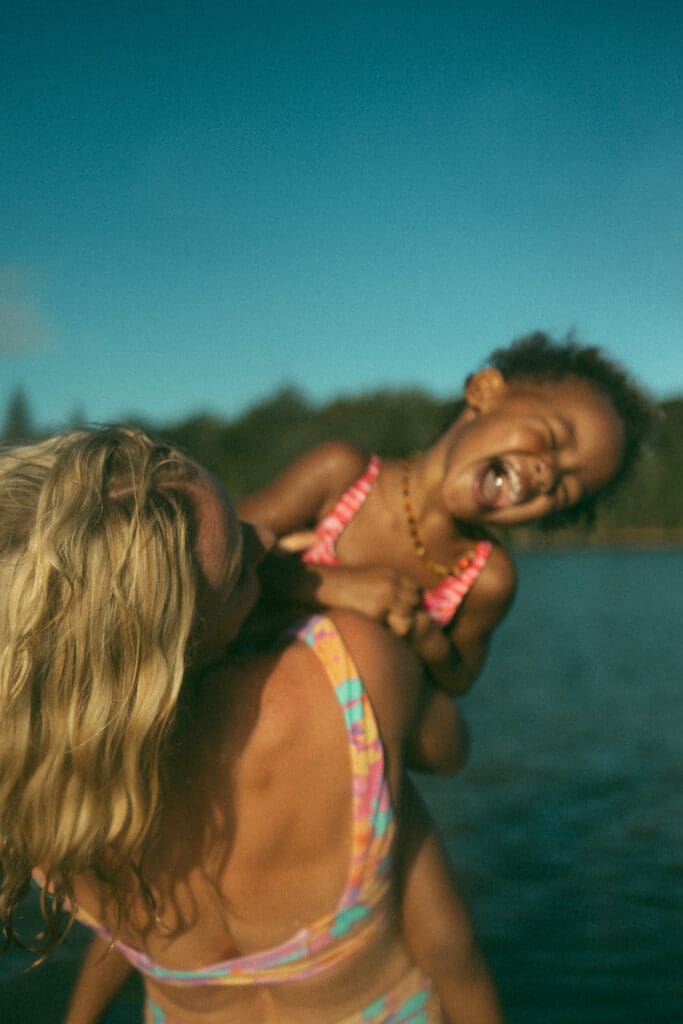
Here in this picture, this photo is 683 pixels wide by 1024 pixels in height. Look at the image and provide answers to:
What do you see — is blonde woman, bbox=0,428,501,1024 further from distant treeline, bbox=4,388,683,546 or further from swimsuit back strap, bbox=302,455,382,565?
distant treeline, bbox=4,388,683,546

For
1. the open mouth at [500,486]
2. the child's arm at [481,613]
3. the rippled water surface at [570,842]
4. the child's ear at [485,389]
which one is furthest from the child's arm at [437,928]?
the rippled water surface at [570,842]

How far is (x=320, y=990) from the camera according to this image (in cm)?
152

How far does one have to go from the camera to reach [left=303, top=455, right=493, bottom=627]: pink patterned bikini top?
79.8 inches

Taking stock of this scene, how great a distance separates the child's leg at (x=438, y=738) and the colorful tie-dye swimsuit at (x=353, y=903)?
215mm

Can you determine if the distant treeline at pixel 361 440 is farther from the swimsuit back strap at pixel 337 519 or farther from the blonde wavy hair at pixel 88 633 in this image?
the blonde wavy hair at pixel 88 633

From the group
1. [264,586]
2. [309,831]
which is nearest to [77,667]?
[309,831]

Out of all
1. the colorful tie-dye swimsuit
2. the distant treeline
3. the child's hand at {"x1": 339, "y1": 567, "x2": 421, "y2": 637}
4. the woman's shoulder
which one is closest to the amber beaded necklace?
the woman's shoulder

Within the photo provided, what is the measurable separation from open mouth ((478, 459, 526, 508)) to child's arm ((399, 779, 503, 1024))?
1.95 feet

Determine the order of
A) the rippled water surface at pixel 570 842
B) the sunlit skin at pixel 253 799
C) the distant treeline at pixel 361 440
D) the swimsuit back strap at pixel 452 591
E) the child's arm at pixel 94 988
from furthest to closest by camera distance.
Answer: the distant treeline at pixel 361 440 → the rippled water surface at pixel 570 842 → the swimsuit back strap at pixel 452 591 → the child's arm at pixel 94 988 → the sunlit skin at pixel 253 799

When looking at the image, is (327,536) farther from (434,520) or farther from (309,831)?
(309,831)

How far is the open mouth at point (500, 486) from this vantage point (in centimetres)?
190

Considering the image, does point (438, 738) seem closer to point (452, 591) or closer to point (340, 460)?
point (452, 591)

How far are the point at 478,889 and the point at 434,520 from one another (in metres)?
2.25

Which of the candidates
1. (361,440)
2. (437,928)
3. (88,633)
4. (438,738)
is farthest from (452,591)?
(361,440)
